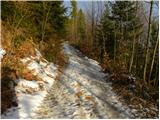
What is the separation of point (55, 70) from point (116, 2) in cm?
Answer: 1540

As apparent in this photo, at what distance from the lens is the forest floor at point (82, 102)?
13859 millimetres

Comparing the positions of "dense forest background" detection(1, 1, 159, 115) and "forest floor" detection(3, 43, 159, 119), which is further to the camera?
"dense forest background" detection(1, 1, 159, 115)

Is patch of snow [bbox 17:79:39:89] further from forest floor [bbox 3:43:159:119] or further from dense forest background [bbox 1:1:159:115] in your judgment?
forest floor [bbox 3:43:159:119]

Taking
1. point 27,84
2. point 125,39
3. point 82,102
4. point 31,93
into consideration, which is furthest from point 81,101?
point 125,39

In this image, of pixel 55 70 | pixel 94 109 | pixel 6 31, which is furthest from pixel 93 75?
pixel 94 109

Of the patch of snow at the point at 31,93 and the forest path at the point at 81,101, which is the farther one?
the forest path at the point at 81,101

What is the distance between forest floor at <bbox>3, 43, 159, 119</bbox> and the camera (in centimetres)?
1386

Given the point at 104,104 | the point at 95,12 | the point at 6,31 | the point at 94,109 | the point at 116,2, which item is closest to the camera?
the point at 94,109

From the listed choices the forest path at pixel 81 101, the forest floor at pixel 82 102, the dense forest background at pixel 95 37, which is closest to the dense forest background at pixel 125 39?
the dense forest background at pixel 95 37

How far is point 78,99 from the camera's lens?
53.4ft

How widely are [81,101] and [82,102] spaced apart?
0.66 ft

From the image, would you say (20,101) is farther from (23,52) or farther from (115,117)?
(23,52)

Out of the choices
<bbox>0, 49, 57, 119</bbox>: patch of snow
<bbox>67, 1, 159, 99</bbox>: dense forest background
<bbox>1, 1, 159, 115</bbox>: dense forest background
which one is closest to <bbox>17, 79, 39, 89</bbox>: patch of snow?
<bbox>0, 49, 57, 119</bbox>: patch of snow

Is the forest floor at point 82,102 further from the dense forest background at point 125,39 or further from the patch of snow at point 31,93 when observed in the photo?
the dense forest background at point 125,39
